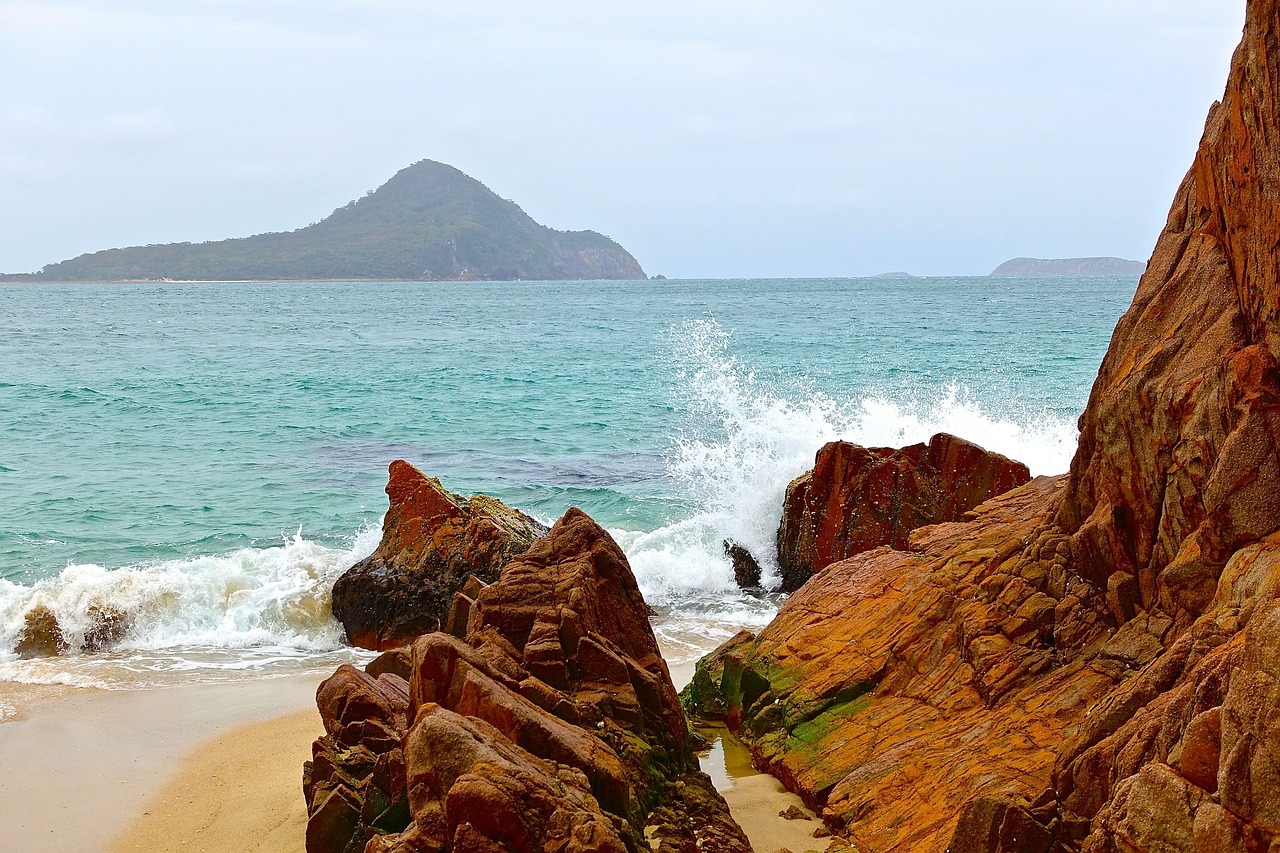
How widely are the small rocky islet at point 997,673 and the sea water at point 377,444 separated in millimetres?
3445

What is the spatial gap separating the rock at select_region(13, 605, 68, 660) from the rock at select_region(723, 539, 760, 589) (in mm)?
7230

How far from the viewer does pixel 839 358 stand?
3916 centimetres

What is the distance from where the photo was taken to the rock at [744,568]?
12.7m

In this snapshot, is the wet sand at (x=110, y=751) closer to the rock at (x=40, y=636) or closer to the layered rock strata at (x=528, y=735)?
the layered rock strata at (x=528, y=735)

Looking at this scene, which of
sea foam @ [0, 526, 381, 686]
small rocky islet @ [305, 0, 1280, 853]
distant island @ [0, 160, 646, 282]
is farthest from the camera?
distant island @ [0, 160, 646, 282]

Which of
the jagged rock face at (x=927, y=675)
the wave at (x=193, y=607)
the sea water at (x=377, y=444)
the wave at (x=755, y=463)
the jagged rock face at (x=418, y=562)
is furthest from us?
the wave at (x=755, y=463)

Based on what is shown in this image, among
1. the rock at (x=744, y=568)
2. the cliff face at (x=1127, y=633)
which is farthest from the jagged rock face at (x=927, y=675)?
the rock at (x=744, y=568)

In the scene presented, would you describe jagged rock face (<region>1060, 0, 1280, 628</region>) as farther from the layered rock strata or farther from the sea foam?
the sea foam

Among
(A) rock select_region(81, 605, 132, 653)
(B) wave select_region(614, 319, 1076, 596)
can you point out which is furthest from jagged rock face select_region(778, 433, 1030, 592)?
(A) rock select_region(81, 605, 132, 653)

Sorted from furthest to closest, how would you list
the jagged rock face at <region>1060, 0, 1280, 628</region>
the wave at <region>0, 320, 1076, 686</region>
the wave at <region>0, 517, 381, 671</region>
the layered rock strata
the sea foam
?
1. the wave at <region>0, 517, 381, 671</region>
2. the sea foam
3. the wave at <region>0, 320, 1076, 686</region>
4. the jagged rock face at <region>1060, 0, 1280, 628</region>
5. the layered rock strata

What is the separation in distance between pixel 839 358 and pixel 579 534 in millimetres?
32677

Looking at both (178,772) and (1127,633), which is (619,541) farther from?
(1127,633)

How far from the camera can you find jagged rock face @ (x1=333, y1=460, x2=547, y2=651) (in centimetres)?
1080

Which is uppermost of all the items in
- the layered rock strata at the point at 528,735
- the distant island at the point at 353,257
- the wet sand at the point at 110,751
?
the distant island at the point at 353,257
